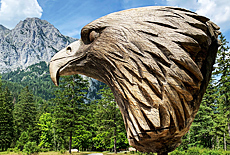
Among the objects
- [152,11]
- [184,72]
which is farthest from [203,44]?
[152,11]

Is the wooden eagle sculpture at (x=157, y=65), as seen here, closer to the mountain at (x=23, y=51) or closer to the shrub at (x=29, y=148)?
the shrub at (x=29, y=148)

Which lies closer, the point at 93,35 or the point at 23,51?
the point at 93,35

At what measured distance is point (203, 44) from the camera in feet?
5.65

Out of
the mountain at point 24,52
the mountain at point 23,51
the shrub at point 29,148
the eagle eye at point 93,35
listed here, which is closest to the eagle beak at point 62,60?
the eagle eye at point 93,35

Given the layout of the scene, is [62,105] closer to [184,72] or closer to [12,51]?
[184,72]

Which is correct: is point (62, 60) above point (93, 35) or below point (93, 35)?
below

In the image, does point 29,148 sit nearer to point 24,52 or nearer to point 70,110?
point 70,110

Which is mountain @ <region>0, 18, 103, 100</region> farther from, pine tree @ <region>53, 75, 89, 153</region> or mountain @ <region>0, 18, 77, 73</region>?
pine tree @ <region>53, 75, 89, 153</region>

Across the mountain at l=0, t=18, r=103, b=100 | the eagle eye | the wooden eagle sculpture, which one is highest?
the mountain at l=0, t=18, r=103, b=100

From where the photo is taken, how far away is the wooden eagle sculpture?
63.2 inches

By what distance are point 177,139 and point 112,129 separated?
18509 millimetres

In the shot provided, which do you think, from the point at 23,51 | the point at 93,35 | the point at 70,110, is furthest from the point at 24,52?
the point at 93,35

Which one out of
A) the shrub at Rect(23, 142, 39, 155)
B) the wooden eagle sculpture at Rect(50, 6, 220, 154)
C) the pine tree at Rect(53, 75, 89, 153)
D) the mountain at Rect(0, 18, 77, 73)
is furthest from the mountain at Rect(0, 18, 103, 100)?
the wooden eagle sculpture at Rect(50, 6, 220, 154)

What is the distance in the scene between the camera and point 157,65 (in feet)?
5.32
